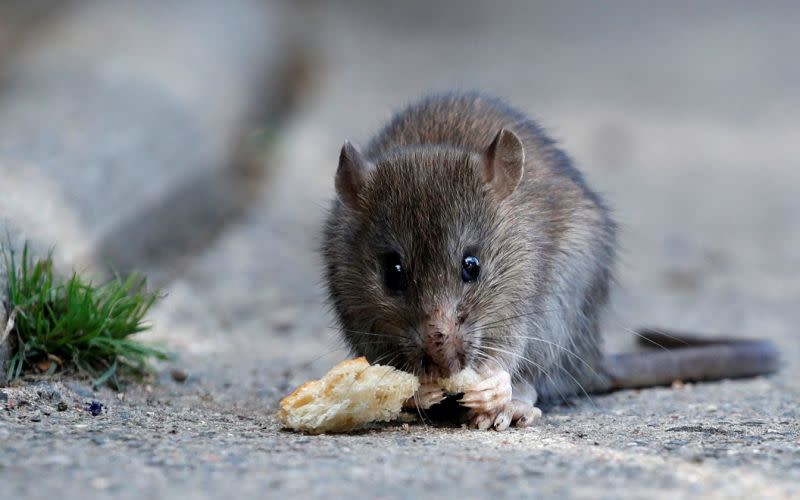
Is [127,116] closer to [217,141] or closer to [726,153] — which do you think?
[217,141]

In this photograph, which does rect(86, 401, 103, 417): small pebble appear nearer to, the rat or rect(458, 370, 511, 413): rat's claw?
the rat

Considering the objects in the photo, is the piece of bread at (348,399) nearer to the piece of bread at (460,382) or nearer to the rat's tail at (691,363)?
the piece of bread at (460,382)

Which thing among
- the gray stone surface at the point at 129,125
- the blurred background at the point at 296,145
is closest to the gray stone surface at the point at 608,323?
the blurred background at the point at 296,145

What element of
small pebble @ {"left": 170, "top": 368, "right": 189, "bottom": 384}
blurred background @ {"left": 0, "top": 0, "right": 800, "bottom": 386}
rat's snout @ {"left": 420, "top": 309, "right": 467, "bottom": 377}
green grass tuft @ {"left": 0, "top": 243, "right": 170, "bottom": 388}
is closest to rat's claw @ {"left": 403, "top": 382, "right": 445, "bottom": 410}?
rat's snout @ {"left": 420, "top": 309, "right": 467, "bottom": 377}

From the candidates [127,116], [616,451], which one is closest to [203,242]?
[127,116]

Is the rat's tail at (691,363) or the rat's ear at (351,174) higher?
the rat's ear at (351,174)

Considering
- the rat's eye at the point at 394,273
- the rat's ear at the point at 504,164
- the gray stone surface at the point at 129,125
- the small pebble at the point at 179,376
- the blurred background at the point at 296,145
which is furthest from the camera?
the blurred background at the point at 296,145

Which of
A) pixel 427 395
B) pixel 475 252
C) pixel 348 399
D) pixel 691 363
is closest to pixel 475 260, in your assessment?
pixel 475 252
